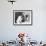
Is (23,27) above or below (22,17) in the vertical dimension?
below

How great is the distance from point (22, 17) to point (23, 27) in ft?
1.23

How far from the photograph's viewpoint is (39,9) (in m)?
4.88

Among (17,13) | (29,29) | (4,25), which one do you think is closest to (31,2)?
(17,13)

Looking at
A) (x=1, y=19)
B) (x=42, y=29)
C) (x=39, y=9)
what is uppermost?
(x=39, y=9)

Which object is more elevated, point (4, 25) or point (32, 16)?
point (32, 16)

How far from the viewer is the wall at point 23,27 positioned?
4859 millimetres

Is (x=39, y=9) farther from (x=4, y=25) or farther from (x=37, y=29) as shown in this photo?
(x=4, y=25)

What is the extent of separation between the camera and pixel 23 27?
489 cm

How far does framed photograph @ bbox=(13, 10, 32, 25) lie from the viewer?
192 inches

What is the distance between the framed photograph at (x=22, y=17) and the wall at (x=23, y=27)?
4.4 inches

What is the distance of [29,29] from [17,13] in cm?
74

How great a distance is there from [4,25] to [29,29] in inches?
37.0

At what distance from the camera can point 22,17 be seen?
4910 mm

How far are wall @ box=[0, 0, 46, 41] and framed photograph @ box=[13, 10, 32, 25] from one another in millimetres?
112
